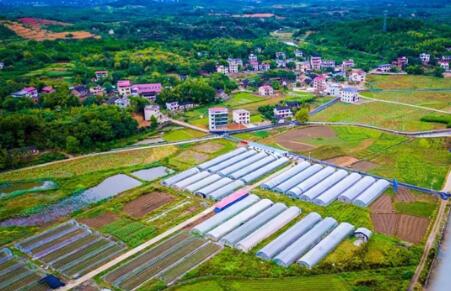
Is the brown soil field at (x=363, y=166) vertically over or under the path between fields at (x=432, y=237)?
over

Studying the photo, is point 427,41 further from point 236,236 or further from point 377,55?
point 236,236

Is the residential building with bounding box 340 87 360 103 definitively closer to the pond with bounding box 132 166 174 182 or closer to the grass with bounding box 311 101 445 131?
the grass with bounding box 311 101 445 131

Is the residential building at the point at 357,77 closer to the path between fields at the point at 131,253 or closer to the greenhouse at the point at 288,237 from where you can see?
the greenhouse at the point at 288,237

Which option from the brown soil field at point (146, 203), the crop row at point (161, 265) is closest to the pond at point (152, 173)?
the brown soil field at point (146, 203)

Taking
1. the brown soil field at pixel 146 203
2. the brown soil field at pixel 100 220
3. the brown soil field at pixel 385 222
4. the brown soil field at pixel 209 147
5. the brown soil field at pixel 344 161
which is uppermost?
the brown soil field at pixel 209 147

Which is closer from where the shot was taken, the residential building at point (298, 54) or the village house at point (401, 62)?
the village house at point (401, 62)

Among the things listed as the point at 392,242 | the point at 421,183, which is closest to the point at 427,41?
the point at 421,183

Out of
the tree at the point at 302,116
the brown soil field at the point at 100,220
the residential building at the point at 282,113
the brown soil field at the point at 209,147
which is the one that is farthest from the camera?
the residential building at the point at 282,113
